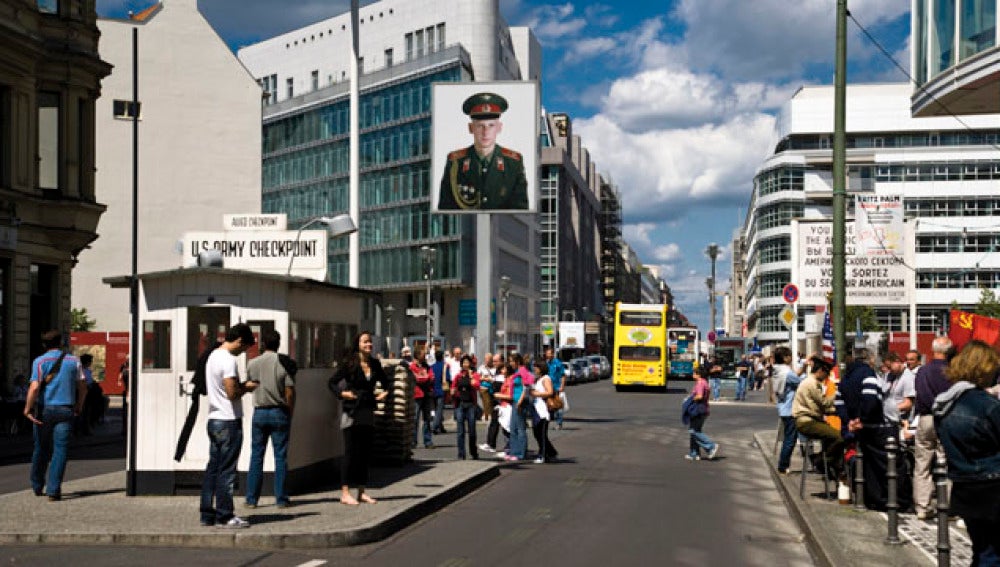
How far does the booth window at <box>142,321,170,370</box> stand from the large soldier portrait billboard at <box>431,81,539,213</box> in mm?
16325

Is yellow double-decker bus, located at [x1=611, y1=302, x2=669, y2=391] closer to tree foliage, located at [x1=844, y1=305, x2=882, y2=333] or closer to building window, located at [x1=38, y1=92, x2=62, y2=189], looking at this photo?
tree foliage, located at [x1=844, y1=305, x2=882, y2=333]

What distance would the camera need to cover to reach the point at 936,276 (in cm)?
9219

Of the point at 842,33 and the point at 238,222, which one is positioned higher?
the point at 842,33

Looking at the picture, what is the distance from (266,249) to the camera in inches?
914

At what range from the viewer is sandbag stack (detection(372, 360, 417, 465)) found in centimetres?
1703

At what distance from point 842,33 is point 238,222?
13263mm

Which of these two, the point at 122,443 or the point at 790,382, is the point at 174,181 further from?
the point at 790,382

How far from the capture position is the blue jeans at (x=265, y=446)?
12125mm

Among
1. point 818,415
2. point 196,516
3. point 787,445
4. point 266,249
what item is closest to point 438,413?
point 266,249

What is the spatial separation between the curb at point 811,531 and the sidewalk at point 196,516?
13.0ft

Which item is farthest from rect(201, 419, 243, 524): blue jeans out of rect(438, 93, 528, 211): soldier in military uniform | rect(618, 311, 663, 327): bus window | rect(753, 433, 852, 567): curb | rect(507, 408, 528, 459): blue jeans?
rect(618, 311, 663, 327): bus window

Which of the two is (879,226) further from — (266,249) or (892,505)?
(266,249)

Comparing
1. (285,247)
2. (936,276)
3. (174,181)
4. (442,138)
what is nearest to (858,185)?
(936,276)

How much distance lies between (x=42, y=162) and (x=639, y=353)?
101 feet
